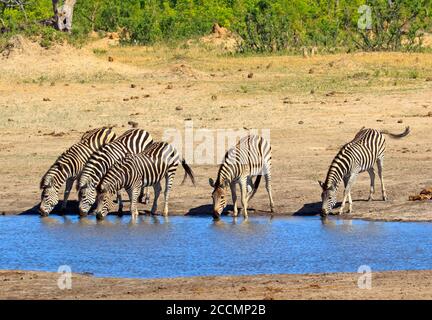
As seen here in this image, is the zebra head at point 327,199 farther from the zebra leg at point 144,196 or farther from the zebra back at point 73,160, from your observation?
the zebra back at point 73,160

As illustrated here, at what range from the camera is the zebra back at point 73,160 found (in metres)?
17.8

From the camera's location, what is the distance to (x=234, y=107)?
26875mm

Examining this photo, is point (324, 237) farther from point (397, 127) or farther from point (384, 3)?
point (384, 3)

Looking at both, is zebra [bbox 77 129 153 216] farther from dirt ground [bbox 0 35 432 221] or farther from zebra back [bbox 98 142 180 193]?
dirt ground [bbox 0 35 432 221]

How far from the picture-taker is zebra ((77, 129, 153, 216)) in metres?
17.4

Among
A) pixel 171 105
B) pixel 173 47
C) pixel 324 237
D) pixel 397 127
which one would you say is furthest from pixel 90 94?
pixel 324 237

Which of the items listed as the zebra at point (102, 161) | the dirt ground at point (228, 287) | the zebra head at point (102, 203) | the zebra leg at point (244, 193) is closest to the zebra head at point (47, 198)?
Result: the zebra at point (102, 161)

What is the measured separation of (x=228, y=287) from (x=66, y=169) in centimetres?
720

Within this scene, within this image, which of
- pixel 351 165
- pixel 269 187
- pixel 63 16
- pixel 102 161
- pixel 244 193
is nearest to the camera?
pixel 244 193

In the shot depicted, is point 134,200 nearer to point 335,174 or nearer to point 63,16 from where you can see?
point 335,174

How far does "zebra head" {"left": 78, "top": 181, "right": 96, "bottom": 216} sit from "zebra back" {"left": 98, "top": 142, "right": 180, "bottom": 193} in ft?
1.41

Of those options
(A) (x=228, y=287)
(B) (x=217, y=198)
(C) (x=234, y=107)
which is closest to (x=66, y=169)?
(B) (x=217, y=198)

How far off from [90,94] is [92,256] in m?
15.3

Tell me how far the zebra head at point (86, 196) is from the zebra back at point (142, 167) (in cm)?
43
